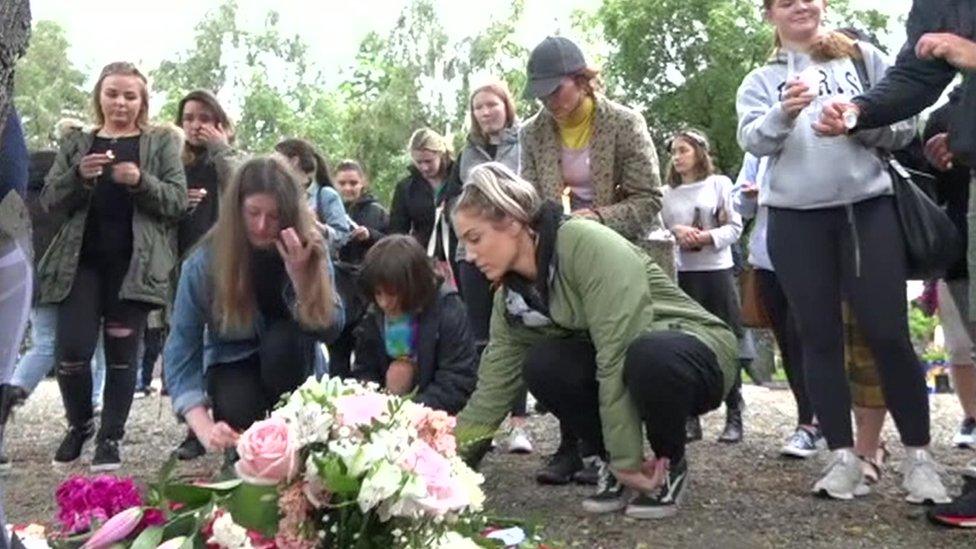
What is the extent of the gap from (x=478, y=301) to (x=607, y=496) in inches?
66.7

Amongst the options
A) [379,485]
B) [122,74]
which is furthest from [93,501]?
[122,74]

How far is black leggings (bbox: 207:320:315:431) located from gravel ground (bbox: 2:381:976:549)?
0.91ft

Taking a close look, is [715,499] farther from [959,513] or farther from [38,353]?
[38,353]

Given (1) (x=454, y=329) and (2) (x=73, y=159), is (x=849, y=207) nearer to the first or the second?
(1) (x=454, y=329)

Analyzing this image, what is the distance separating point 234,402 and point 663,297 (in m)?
1.49

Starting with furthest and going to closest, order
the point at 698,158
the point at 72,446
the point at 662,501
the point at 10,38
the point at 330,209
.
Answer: the point at 698,158
the point at 330,209
the point at 72,446
the point at 662,501
the point at 10,38

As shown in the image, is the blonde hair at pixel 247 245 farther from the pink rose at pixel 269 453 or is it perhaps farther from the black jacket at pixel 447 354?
the pink rose at pixel 269 453

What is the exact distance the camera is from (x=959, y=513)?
434 centimetres

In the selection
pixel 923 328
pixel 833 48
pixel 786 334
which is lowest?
pixel 923 328

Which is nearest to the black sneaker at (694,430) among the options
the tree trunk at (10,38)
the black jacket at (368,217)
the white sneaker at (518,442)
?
the white sneaker at (518,442)

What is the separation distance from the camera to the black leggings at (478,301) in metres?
6.27

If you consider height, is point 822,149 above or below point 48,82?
below

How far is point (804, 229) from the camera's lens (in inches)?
190

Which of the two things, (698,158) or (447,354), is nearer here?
(447,354)
